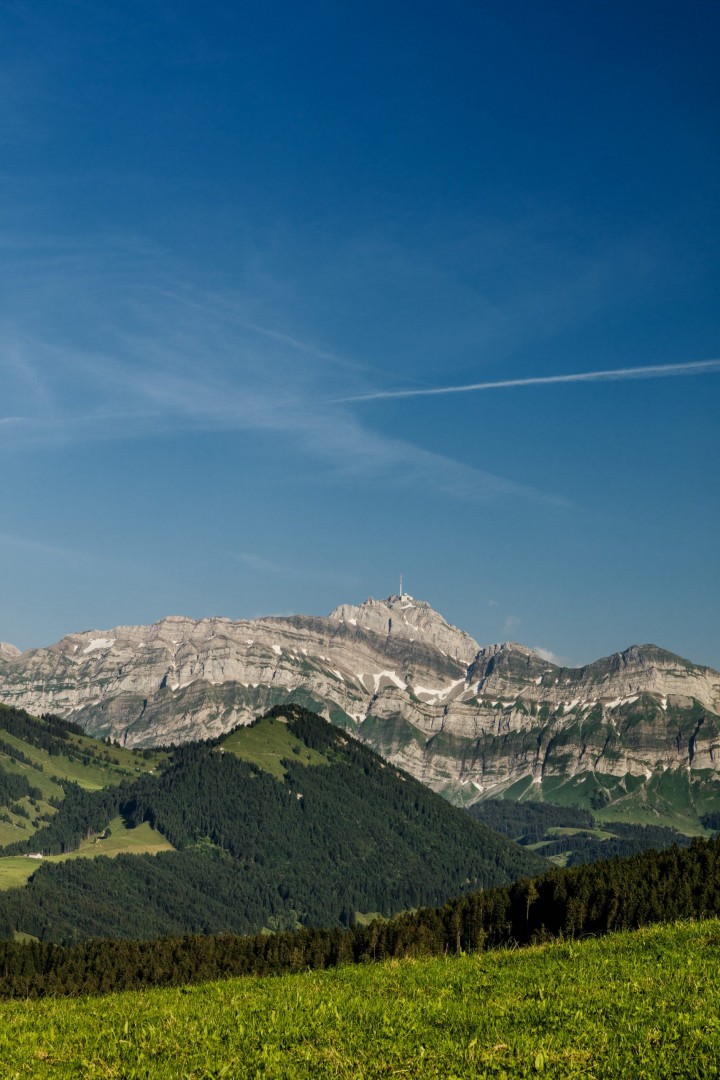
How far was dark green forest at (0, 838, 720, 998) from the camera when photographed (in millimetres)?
76719

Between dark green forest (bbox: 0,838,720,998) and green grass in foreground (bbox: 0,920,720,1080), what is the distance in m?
15.5

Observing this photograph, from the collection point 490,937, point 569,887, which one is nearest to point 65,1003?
point 569,887

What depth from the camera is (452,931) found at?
379 feet

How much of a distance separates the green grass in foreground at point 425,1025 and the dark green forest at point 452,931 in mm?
15528

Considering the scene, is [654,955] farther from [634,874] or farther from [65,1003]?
[634,874]

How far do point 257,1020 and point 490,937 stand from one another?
83484 mm

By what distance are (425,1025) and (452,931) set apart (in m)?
93.9

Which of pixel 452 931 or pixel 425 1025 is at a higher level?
pixel 425 1025

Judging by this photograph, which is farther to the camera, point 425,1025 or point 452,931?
point 452,931

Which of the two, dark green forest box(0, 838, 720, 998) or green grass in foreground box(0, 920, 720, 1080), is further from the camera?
dark green forest box(0, 838, 720, 998)

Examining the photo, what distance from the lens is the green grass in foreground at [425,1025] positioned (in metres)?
22.5

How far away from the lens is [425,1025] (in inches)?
1062

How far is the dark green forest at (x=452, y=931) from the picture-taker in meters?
76.7

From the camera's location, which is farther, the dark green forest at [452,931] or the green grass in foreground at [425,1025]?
the dark green forest at [452,931]
